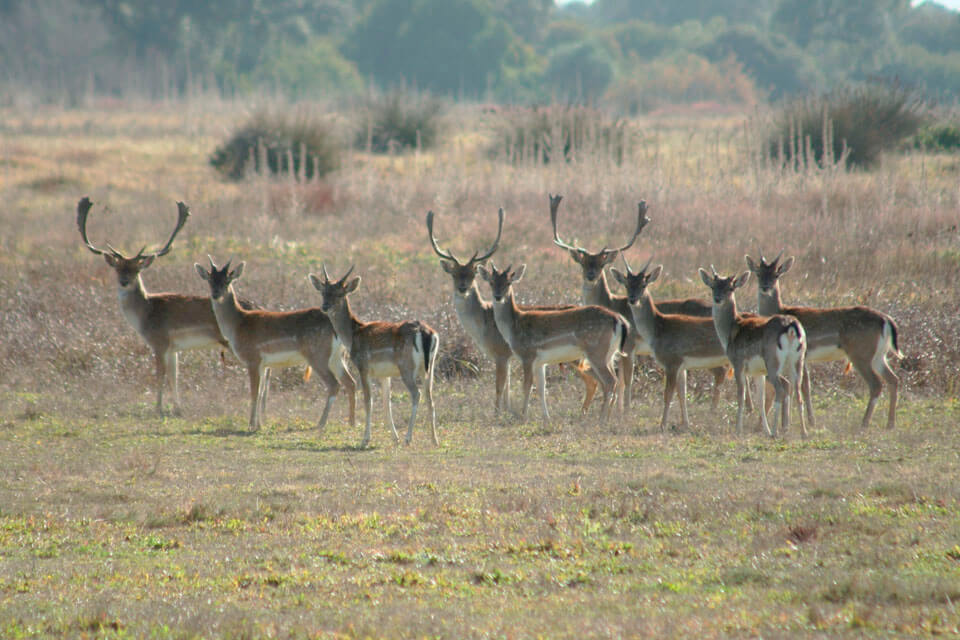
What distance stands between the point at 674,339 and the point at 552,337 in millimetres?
1462

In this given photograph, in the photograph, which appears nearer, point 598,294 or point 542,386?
point 542,386

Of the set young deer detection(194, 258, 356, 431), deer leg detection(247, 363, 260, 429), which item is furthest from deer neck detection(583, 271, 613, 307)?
deer leg detection(247, 363, 260, 429)

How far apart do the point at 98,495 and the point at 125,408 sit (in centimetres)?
534

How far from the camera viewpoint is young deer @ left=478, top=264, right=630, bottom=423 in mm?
14141

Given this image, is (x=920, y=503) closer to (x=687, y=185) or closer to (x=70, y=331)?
(x=70, y=331)

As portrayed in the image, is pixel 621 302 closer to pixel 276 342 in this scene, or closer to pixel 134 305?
pixel 276 342

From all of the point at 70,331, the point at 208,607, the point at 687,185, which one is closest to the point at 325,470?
the point at 208,607

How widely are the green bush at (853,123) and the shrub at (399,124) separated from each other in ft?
41.3

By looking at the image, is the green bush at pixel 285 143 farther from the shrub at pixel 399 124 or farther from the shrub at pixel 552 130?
the shrub at pixel 552 130

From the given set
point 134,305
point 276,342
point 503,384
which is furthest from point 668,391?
point 134,305

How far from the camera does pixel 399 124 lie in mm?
40375

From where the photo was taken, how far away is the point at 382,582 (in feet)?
25.1

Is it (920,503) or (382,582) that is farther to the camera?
(920,503)

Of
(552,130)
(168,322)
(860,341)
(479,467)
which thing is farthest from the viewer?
(552,130)
